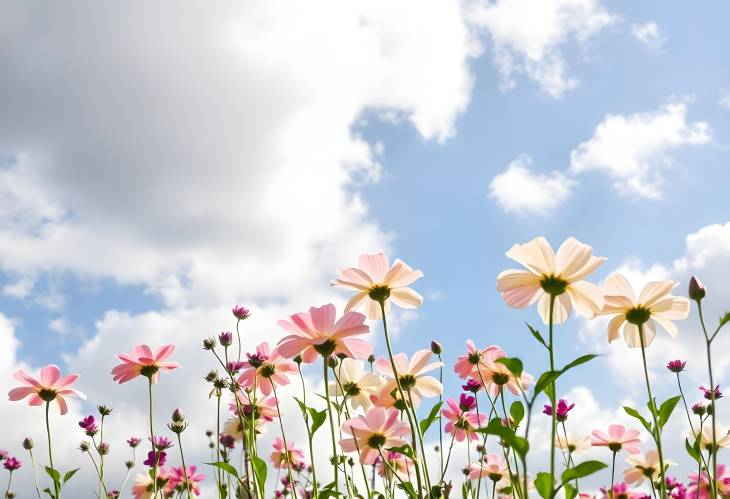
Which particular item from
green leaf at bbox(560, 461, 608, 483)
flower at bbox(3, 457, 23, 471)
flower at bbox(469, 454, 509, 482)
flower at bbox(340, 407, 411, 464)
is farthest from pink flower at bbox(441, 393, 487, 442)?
flower at bbox(3, 457, 23, 471)

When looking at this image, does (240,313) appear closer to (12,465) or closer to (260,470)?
(260,470)

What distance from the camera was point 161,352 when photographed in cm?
278

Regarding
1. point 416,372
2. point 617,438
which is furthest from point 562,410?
point 416,372

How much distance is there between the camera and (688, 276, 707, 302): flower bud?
202 centimetres

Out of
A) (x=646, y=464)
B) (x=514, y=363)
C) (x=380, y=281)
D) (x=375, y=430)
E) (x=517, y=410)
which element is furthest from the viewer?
(x=646, y=464)

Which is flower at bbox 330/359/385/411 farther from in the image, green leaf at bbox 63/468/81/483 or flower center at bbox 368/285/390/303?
green leaf at bbox 63/468/81/483

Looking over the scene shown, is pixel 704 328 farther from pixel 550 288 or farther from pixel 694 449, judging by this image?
pixel 694 449

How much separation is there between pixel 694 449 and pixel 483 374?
2.75ft

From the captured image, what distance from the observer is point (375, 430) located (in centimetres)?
236

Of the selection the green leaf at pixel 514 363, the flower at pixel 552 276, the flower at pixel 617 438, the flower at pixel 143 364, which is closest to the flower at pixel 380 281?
the flower at pixel 552 276

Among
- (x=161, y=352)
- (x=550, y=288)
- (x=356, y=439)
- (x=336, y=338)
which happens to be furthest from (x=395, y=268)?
(x=161, y=352)

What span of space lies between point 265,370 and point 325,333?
97cm

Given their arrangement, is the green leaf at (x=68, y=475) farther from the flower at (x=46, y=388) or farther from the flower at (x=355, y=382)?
the flower at (x=355, y=382)

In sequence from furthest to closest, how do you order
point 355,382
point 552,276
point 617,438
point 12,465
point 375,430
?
point 12,465
point 617,438
point 355,382
point 375,430
point 552,276
